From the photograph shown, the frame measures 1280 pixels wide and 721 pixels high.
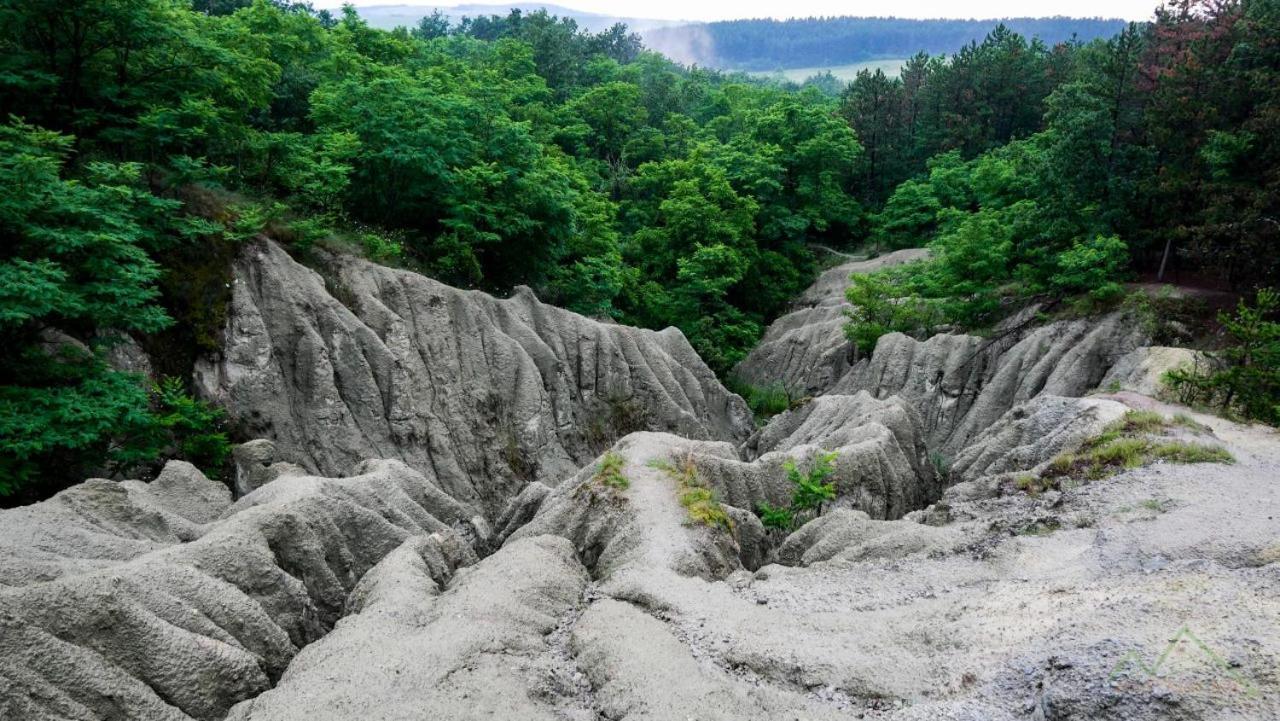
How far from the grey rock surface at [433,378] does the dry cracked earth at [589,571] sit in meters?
0.12

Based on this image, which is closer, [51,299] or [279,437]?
[51,299]

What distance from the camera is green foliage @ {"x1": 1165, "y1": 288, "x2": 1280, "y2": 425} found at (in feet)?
75.7

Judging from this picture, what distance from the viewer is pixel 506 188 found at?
32406 millimetres

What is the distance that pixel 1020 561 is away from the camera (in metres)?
12.8

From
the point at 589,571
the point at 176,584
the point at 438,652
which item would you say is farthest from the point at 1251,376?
the point at 176,584

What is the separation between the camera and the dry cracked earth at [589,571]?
27.5 ft

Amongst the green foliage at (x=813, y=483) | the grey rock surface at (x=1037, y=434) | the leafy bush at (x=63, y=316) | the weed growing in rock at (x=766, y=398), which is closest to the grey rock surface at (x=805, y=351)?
the weed growing in rock at (x=766, y=398)

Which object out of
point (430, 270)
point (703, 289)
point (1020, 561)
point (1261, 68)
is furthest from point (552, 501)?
point (1261, 68)

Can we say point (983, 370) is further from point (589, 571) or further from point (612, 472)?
point (589, 571)

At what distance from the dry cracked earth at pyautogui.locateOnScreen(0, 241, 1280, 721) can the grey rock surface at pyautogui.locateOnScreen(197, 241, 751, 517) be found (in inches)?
4.6

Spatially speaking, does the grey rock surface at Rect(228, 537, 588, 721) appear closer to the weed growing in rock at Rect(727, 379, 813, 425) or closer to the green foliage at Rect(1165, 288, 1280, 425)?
the green foliage at Rect(1165, 288, 1280, 425)

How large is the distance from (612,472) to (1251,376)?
20.2 meters

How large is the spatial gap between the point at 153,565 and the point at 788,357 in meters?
36.3

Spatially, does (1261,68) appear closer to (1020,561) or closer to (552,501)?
(1020,561)
